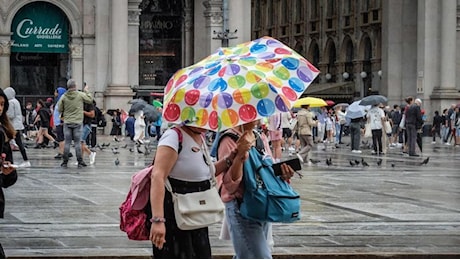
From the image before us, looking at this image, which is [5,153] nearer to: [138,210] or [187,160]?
[138,210]

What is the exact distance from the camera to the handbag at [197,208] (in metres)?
8.02

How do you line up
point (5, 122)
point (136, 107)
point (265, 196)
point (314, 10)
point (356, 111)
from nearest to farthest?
point (265, 196) → point (5, 122) → point (356, 111) → point (136, 107) → point (314, 10)

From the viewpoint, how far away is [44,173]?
24.1 metres

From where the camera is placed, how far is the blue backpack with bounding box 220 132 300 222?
339 inches

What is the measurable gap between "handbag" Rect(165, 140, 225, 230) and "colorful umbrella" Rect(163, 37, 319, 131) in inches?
18.6

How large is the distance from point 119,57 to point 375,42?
2328cm

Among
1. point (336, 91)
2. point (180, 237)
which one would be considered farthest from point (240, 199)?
point (336, 91)

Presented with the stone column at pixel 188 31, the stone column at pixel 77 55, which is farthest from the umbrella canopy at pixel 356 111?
the stone column at pixel 188 31

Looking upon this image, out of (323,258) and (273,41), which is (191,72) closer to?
(273,41)

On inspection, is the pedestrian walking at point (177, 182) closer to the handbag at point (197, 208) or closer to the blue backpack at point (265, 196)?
the handbag at point (197, 208)

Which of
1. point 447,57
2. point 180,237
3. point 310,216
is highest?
point 447,57

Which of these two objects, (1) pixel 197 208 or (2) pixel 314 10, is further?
(2) pixel 314 10

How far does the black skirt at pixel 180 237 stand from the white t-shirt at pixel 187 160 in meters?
0.04

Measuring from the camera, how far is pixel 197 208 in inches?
318
